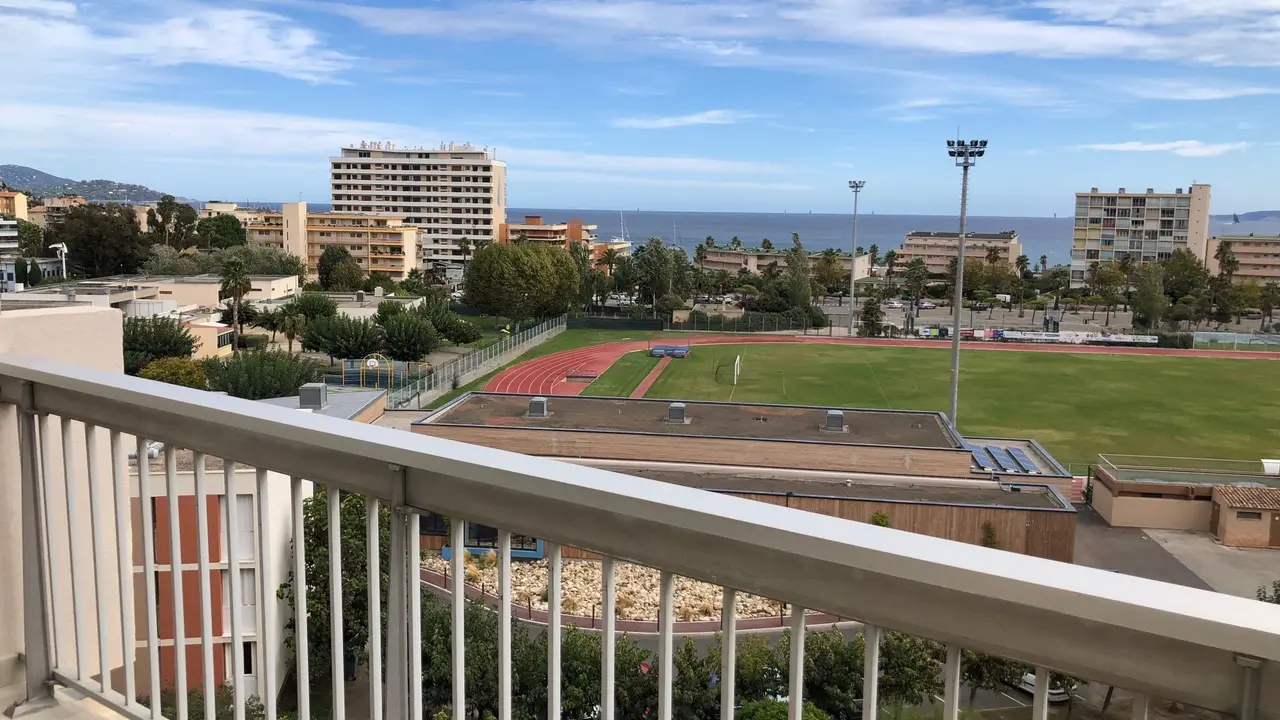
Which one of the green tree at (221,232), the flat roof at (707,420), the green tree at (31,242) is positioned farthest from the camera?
the green tree at (221,232)

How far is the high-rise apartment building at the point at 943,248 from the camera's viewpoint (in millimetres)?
100250

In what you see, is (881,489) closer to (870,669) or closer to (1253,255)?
(870,669)

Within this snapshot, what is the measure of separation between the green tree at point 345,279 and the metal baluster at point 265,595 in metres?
64.8

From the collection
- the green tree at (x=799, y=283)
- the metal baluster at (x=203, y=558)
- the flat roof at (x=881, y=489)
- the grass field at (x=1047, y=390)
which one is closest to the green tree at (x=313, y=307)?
the grass field at (x=1047, y=390)

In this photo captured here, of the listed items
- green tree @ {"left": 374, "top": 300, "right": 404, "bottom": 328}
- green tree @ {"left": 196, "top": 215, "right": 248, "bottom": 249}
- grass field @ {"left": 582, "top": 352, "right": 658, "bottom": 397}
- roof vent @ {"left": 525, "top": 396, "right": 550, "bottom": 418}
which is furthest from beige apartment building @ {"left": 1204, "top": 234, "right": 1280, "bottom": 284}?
roof vent @ {"left": 525, "top": 396, "right": 550, "bottom": 418}

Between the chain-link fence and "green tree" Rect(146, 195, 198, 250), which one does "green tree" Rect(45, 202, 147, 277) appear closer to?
"green tree" Rect(146, 195, 198, 250)

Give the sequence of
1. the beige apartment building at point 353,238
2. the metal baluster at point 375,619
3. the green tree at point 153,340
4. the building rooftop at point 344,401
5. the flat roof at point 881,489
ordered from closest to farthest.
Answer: the metal baluster at point 375,619 → the flat roof at point 881,489 → the building rooftop at point 344,401 → the green tree at point 153,340 → the beige apartment building at point 353,238

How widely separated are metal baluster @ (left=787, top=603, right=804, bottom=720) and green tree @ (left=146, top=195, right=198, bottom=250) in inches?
3036

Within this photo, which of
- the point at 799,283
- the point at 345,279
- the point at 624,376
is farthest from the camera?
the point at 345,279

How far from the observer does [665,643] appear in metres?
1.46

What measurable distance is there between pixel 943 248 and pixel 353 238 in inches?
2279

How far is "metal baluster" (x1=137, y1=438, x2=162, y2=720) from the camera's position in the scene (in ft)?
7.49

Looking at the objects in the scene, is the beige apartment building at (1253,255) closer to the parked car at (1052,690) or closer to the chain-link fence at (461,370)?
the chain-link fence at (461,370)

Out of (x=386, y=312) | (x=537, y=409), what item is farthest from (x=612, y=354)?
(x=537, y=409)
